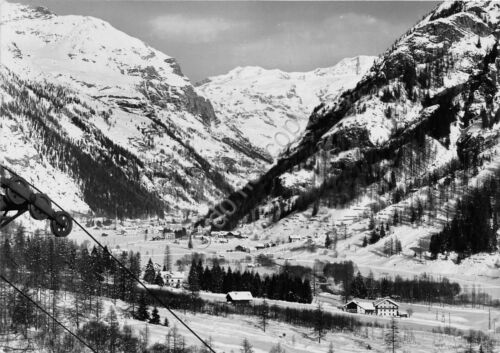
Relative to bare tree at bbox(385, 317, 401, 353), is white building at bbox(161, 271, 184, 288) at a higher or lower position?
higher

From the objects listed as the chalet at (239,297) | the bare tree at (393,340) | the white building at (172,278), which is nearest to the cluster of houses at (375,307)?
the chalet at (239,297)

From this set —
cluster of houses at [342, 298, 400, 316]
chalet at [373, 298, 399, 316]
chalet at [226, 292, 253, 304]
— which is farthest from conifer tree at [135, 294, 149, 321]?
chalet at [373, 298, 399, 316]

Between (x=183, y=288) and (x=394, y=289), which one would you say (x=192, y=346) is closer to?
(x=183, y=288)

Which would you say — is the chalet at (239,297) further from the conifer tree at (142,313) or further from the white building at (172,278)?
the conifer tree at (142,313)

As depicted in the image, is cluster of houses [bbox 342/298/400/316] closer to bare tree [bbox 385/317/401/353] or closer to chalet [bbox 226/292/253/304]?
chalet [bbox 226/292/253/304]

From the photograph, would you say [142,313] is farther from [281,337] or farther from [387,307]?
[387,307]

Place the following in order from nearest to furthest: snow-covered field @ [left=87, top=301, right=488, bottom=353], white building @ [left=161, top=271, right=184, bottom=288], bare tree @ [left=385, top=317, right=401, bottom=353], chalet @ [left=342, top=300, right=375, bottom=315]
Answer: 1. snow-covered field @ [left=87, top=301, right=488, bottom=353]
2. bare tree @ [left=385, top=317, right=401, bottom=353]
3. chalet @ [left=342, top=300, right=375, bottom=315]
4. white building @ [left=161, top=271, right=184, bottom=288]
